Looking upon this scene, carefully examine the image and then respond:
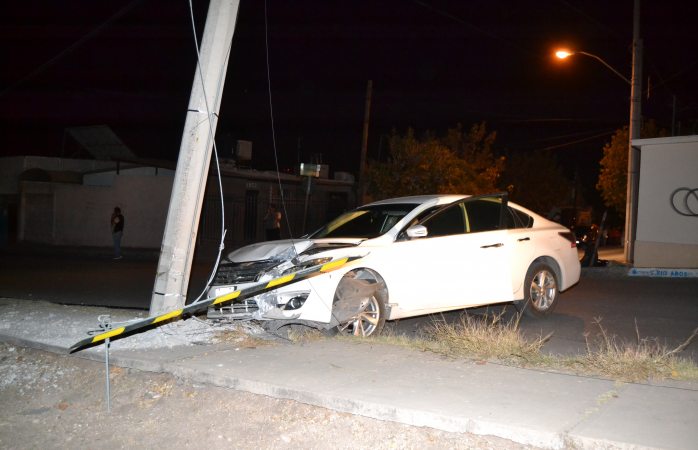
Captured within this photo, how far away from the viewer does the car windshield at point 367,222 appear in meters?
8.67

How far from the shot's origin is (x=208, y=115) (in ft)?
25.9

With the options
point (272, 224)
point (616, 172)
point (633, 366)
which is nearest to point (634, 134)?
point (616, 172)

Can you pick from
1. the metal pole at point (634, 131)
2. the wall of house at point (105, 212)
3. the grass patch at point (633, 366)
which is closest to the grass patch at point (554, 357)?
the grass patch at point (633, 366)

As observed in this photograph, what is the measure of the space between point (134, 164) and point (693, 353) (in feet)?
79.6

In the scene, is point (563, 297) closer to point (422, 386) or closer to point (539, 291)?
point (539, 291)

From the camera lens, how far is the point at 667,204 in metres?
16.7

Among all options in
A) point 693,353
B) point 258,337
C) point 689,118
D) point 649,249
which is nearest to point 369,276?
point 258,337

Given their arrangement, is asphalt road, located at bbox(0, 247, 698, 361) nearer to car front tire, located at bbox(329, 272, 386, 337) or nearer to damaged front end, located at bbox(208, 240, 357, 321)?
car front tire, located at bbox(329, 272, 386, 337)

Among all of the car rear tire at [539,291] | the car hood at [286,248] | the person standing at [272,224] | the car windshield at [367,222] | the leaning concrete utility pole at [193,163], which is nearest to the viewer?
the leaning concrete utility pole at [193,163]

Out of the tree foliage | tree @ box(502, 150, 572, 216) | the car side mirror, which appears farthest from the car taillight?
tree @ box(502, 150, 572, 216)

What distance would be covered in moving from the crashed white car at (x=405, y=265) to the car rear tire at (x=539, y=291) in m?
0.01

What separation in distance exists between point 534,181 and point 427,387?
6026 centimetres

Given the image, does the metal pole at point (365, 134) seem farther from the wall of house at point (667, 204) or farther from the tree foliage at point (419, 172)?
the wall of house at point (667, 204)

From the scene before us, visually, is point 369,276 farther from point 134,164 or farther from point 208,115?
point 134,164
